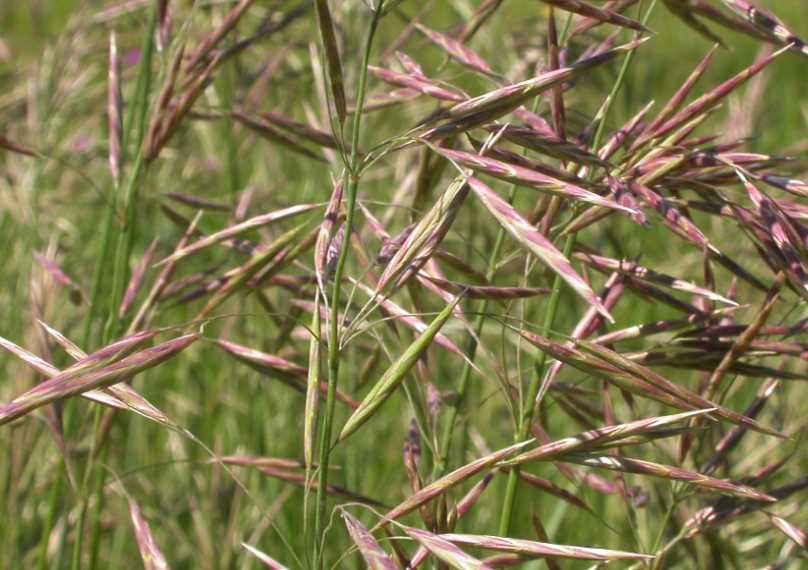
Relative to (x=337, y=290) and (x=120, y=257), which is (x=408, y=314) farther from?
(x=120, y=257)

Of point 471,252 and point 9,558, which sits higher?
point 471,252

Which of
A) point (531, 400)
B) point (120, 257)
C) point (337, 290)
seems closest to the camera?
point (337, 290)

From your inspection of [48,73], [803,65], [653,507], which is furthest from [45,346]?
[803,65]

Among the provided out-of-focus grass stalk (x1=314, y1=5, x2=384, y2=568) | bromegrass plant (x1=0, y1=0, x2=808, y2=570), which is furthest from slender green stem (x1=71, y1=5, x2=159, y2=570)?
out-of-focus grass stalk (x1=314, y1=5, x2=384, y2=568)

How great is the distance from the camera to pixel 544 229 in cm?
96

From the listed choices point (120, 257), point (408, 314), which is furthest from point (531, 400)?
point (120, 257)

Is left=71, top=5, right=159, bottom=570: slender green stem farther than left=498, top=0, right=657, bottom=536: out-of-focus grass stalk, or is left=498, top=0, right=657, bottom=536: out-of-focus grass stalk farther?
left=71, top=5, right=159, bottom=570: slender green stem

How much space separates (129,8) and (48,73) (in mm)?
255

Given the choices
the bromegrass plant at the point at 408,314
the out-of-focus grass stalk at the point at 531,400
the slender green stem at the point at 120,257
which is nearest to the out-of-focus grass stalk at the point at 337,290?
the bromegrass plant at the point at 408,314

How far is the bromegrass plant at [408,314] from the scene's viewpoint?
2.58ft

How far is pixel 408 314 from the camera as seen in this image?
787 millimetres

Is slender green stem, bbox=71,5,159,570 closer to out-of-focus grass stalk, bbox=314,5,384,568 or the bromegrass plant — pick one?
the bromegrass plant

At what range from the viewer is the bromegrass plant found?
2.58 feet

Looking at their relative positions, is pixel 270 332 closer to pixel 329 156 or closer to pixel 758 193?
pixel 329 156
